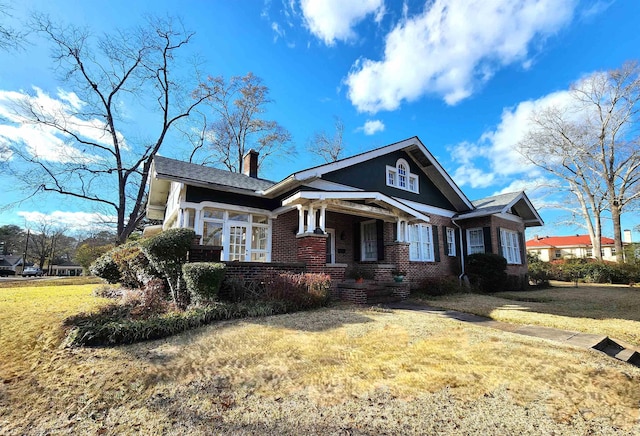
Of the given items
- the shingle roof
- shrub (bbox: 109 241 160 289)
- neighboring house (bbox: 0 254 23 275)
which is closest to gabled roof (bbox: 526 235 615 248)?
the shingle roof

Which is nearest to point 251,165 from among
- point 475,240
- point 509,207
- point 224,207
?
point 224,207

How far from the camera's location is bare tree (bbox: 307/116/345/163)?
27.4m

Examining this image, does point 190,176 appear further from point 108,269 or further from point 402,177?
point 402,177

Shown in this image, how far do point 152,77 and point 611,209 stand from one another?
117ft

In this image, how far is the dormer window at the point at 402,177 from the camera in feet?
41.8

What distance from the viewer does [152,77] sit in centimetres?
2125

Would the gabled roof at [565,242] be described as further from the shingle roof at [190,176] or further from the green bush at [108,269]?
the green bush at [108,269]

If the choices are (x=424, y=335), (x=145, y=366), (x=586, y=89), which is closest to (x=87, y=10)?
(x=145, y=366)

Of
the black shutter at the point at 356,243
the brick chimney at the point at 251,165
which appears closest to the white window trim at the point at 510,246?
the black shutter at the point at 356,243

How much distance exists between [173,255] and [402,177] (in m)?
9.98

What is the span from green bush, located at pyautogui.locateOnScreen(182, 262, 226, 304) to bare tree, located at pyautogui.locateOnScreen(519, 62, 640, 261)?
2682 centimetres

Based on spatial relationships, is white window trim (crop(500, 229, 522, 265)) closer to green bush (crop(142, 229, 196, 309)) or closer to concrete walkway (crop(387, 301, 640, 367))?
concrete walkway (crop(387, 301, 640, 367))

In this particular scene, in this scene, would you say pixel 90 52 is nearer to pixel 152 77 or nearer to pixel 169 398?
pixel 152 77

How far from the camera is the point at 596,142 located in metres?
23.1
